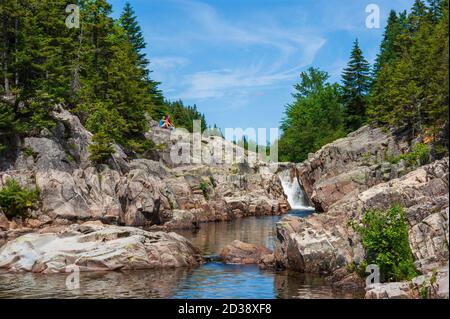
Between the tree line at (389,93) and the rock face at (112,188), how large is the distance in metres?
22.0

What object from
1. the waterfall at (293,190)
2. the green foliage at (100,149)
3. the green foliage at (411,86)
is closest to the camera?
the green foliage at (100,149)

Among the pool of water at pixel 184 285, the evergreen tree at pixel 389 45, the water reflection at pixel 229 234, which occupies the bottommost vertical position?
the pool of water at pixel 184 285

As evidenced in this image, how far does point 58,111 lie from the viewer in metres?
63.2

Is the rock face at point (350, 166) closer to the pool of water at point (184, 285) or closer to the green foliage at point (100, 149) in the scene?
the green foliage at point (100, 149)

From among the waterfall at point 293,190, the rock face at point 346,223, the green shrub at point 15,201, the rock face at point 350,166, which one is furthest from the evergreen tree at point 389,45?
the rock face at point 346,223

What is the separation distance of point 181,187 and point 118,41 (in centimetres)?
3508

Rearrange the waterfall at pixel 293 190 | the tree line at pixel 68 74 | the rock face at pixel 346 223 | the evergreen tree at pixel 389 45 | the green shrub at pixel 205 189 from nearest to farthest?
the rock face at pixel 346 223
the tree line at pixel 68 74
the green shrub at pixel 205 189
the waterfall at pixel 293 190
the evergreen tree at pixel 389 45

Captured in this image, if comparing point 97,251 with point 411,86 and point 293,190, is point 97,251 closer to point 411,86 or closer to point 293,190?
point 411,86

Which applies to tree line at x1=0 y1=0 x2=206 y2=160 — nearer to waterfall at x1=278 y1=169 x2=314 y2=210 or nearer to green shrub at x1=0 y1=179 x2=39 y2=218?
green shrub at x1=0 y1=179 x2=39 y2=218

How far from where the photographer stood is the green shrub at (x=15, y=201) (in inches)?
1893

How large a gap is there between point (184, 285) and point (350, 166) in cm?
5111

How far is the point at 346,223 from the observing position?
98.2ft

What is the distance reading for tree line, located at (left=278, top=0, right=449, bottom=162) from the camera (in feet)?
152
